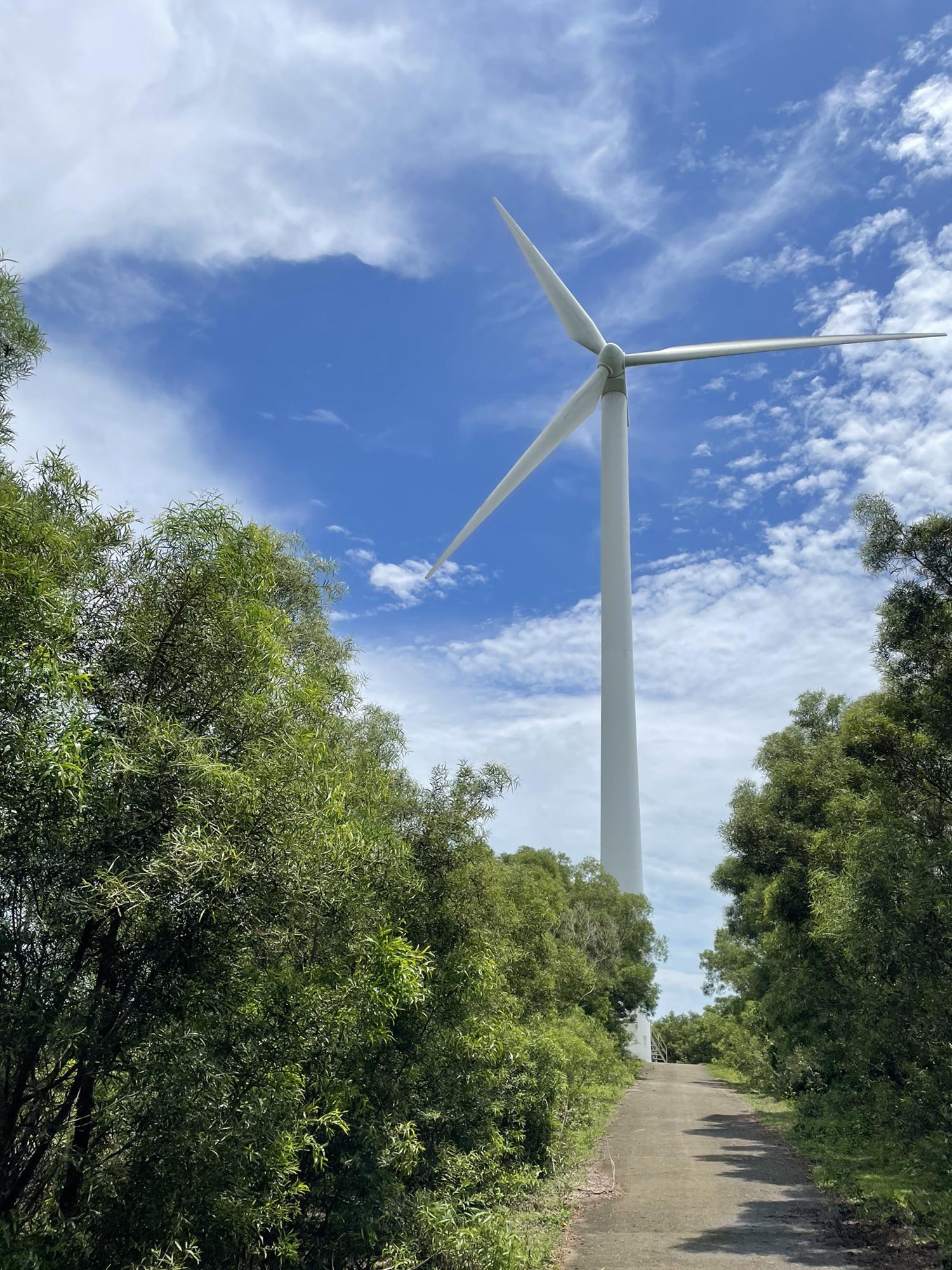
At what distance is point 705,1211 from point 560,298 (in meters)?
38.8

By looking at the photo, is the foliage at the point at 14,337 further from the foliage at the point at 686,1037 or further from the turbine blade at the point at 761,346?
the foliage at the point at 686,1037

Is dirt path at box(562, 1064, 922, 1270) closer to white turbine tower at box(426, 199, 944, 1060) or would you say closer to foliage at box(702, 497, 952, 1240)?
foliage at box(702, 497, 952, 1240)

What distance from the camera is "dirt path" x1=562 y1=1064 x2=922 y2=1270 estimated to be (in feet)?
39.8

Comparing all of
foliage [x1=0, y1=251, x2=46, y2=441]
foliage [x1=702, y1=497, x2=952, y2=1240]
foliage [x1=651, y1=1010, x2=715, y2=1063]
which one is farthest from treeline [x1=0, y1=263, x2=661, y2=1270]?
foliage [x1=651, y1=1010, x2=715, y2=1063]

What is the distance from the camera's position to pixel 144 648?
24.6 ft

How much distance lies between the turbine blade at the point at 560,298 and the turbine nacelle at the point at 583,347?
0.03 meters

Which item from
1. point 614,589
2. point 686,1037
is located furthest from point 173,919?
point 686,1037

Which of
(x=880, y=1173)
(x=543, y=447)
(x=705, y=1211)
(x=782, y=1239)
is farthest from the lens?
(x=543, y=447)

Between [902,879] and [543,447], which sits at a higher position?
[543,447]

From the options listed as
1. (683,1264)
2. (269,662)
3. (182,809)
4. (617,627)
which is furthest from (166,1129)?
(617,627)

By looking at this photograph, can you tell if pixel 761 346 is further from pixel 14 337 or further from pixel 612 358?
pixel 14 337

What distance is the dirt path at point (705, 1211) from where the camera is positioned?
39.8 feet

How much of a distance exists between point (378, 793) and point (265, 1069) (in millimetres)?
4418

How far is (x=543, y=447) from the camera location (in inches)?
1480
